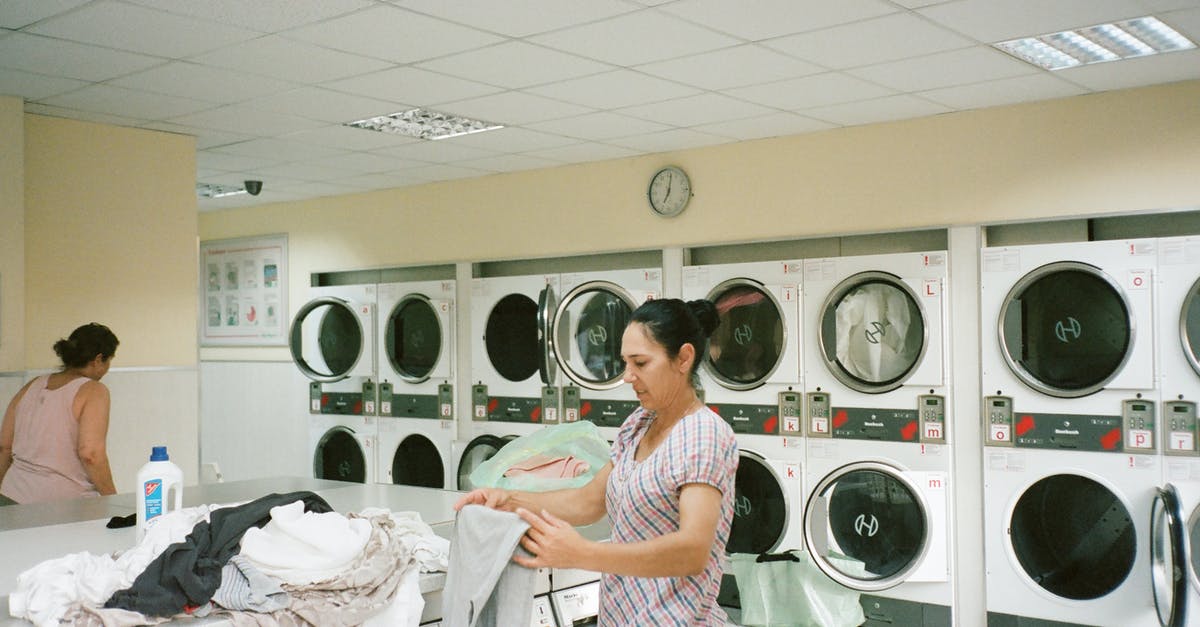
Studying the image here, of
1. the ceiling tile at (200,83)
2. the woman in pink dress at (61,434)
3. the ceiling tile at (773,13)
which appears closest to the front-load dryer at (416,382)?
the ceiling tile at (200,83)

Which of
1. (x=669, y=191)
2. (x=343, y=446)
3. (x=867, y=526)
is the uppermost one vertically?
(x=669, y=191)

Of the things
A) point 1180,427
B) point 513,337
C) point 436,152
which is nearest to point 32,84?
→ point 436,152

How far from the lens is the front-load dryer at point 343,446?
7.18 metres

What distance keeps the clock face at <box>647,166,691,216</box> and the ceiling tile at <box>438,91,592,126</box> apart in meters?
1.05

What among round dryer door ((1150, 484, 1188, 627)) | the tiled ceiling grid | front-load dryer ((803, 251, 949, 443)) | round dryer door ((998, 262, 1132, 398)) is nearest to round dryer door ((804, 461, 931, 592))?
front-load dryer ((803, 251, 949, 443))

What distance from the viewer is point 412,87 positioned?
4398 millimetres

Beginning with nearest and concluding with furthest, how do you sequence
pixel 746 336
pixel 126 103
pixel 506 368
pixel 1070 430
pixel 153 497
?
pixel 153 497 → pixel 1070 430 → pixel 126 103 → pixel 746 336 → pixel 506 368

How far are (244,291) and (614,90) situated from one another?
15.4ft

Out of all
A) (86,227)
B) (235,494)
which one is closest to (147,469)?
(235,494)

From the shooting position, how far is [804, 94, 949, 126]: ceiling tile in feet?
15.3

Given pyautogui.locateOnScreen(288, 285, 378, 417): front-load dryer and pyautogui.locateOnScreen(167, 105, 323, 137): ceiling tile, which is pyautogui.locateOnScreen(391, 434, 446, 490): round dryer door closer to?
pyautogui.locateOnScreen(288, 285, 378, 417): front-load dryer

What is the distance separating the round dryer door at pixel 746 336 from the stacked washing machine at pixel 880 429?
0.20 m

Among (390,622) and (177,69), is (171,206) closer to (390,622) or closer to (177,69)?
(177,69)

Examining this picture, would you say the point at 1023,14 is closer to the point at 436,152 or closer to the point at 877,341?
the point at 877,341
